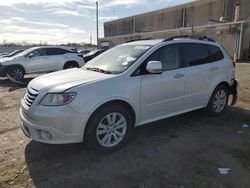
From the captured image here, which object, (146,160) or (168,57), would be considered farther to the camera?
(168,57)

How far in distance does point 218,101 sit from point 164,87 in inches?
78.8

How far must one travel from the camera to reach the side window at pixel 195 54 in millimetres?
5137

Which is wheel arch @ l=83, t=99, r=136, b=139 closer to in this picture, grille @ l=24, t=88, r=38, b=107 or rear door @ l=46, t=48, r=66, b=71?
grille @ l=24, t=88, r=38, b=107

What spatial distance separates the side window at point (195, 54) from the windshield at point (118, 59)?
3.02 feet

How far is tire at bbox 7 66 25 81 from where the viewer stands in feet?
38.3

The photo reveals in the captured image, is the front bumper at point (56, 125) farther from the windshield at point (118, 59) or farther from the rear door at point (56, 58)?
the rear door at point (56, 58)

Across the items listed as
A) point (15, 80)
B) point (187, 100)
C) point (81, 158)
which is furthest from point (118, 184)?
point (15, 80)

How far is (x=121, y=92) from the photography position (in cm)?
401

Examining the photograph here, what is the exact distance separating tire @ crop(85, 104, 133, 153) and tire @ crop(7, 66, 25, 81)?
29.5 ft

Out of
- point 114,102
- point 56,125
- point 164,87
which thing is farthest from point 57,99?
point 164,87

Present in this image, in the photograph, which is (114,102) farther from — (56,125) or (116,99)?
(56,125)

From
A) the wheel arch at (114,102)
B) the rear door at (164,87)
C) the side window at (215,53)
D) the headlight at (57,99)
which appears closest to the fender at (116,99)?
the wheel arch at (114,102)

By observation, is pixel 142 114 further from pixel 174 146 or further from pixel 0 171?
pixel 0 171

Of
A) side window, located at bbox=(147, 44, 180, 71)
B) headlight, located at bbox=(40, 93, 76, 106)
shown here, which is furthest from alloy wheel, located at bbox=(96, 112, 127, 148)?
side window, located at bbox=(147, 44, 180, 71)
